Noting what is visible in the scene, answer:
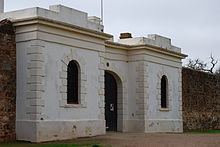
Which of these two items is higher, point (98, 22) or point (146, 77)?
point (98, 22)

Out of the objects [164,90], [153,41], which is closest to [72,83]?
[153,41]

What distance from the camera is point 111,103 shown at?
A: 1955cm

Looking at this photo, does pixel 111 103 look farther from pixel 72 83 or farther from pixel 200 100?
pixel 200 100

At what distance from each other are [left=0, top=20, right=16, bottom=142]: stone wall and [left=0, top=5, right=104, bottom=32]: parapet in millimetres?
555

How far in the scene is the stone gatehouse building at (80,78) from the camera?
46.0 feet

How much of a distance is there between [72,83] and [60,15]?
2378mm

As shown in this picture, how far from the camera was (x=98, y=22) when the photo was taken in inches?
680

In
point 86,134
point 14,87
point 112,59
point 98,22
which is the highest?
point 98,22

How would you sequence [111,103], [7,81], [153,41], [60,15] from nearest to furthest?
1. [7,81]
2. [60,15]
3. [111,103]
4. [153,41]

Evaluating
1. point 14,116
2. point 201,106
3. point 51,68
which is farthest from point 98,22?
point 201,106

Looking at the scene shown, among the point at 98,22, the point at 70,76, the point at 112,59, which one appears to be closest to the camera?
the point at 70,76

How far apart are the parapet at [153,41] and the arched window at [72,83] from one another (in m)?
4.58

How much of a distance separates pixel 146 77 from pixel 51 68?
237 inches

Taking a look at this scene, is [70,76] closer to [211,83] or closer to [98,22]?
[98,22]
